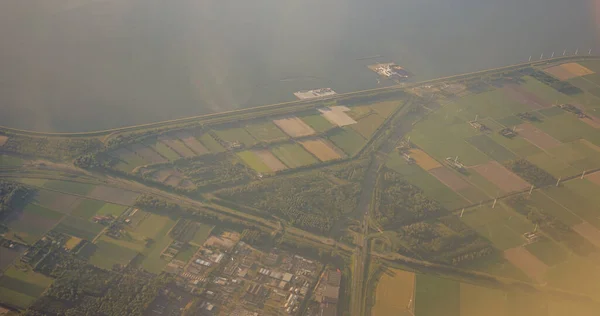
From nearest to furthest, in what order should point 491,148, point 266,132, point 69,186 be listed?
point 69,186 < point 266,132 < point 491,148

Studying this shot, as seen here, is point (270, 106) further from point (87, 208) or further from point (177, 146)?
point (87, 208)

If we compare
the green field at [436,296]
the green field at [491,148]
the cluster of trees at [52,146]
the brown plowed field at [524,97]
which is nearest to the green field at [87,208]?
the cluster of trees at [52,146]

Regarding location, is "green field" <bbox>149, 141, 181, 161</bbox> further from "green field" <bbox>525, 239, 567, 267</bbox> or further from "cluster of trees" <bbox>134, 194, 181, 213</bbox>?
"green field" <bbox>525, 239, 567, 267</bbox>

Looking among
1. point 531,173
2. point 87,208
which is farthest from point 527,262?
point 87,208

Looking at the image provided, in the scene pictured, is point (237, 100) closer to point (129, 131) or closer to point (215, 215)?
point (129, 131)

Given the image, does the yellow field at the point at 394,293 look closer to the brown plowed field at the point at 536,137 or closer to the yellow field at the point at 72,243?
the yellow field at the point at 72,243

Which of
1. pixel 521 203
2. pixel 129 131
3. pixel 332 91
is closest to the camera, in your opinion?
pixel 521 203

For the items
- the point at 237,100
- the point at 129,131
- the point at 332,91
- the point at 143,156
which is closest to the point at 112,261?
the point at 143,156
